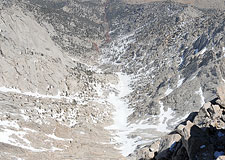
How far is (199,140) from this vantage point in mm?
18609

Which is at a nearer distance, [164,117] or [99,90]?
[164,117]

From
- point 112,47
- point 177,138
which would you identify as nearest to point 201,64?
point 177,138

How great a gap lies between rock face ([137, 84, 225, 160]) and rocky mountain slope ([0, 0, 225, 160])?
10.5 m

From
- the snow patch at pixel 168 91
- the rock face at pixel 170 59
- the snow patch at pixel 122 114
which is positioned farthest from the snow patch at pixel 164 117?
the snow patch at pixel 122 114

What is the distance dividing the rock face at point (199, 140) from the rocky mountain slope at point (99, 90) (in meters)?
10.5

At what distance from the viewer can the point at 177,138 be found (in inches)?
890

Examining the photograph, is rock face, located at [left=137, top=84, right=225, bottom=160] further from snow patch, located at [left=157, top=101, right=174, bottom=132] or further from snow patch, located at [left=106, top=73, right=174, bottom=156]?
snow patch, located at [left=157, top=101, right=174, bottom=132]

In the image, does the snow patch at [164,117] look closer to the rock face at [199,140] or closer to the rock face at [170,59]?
the rock face at [170,59]

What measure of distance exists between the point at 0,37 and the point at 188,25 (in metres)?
56.7

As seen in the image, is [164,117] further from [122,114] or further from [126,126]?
[122,114]

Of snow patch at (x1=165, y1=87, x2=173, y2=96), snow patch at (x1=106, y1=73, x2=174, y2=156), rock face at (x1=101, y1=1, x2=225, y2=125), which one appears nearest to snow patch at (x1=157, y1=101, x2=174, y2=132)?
snow patch at (x1=106, y1=73, x2=174, y2=156)

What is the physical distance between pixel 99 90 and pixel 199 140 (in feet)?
181

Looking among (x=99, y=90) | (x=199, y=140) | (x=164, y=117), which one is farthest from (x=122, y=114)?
(x=199, y=140)

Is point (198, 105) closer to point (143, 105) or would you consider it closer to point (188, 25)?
point (143, 105)
